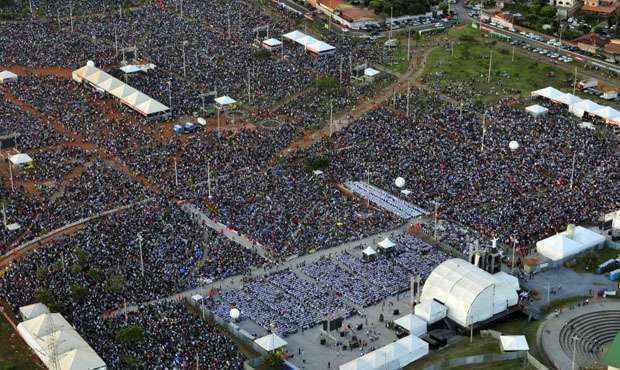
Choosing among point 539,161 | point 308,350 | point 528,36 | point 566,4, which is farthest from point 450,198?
point 566,4

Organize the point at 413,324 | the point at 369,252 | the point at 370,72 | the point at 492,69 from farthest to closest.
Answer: the point at 492,69
the point at 370,72
the point at 369,252
the point at 413,324

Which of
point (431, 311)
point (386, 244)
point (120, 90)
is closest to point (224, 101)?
point (120, 90)

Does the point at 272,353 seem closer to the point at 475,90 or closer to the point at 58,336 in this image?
the point at 58,336

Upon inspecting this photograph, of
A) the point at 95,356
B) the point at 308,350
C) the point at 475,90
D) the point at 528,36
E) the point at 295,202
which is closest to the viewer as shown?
the point at 95,356

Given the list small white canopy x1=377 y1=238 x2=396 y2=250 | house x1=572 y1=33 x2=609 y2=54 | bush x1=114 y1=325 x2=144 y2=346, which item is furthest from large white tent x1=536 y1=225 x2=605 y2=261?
house x1=572 y1=33 x2=609 y2=54

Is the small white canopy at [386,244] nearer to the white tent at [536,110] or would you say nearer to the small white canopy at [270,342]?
the small white canopy at [270,342]

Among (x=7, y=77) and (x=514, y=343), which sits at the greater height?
(x=514, y=343)

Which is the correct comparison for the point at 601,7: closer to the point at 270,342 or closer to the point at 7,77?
the point at 7,77

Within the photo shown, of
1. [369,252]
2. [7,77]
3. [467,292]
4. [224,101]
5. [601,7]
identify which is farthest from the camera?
[601,7]
